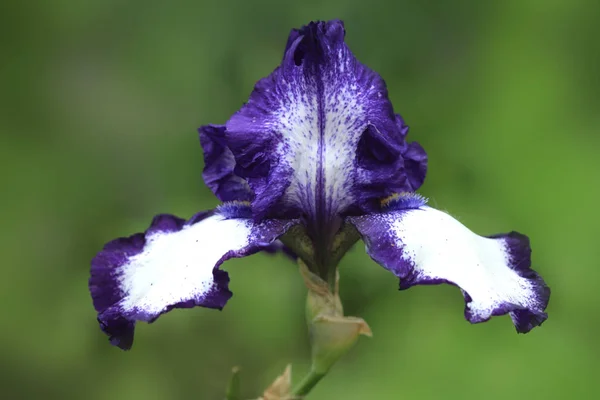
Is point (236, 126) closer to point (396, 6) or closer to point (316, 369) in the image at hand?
point (316, 369)

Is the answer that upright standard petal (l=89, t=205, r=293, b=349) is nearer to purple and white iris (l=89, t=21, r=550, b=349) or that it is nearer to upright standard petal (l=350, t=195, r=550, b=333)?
purple and white iris (l=89, t=21, r=550, b=349)

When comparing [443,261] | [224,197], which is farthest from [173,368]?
[443,261]

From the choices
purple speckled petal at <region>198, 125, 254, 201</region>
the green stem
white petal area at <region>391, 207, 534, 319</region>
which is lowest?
the green stem

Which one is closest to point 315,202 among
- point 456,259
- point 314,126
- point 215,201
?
point 314,126

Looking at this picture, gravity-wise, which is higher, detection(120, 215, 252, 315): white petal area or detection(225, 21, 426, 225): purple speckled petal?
detection(225, 21, 426, 225): purple speckled petal

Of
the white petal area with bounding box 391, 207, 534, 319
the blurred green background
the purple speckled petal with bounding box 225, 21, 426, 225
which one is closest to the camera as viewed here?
the white petal area with bounding box 391, 207, 534, 319

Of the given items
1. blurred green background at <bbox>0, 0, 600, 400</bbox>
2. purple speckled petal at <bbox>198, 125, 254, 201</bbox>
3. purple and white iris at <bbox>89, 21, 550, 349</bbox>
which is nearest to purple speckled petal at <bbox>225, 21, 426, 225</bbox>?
purple and white iris at <bbox>89, 21, 550, 349</bbox>
